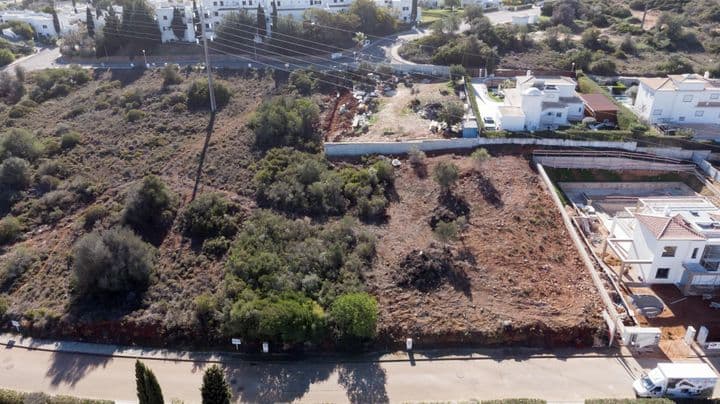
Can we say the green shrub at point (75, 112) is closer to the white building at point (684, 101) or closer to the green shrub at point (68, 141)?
the green shrub at point (68, 141)

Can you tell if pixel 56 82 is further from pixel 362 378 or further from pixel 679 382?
pixel 679 382

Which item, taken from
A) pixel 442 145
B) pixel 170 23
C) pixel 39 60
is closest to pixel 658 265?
pixel 442 145

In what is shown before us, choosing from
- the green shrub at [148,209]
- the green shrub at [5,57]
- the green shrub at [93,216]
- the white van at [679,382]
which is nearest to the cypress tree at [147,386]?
the green shrub at [148,209]

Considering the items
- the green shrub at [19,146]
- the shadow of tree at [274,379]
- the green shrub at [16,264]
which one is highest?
the green shrub at [19,146]

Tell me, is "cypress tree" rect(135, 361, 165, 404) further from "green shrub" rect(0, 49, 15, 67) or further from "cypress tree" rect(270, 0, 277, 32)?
"green shrub" rect(0, 49, 15, 67)

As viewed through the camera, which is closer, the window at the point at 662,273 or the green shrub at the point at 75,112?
the window at the point at 662,273

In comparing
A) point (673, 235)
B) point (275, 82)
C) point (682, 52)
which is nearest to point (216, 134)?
point (275, 82)

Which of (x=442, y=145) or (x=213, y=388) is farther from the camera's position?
(x=442, y=145)
